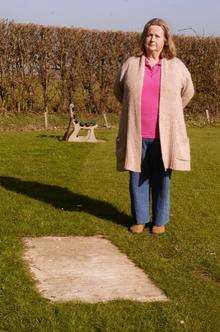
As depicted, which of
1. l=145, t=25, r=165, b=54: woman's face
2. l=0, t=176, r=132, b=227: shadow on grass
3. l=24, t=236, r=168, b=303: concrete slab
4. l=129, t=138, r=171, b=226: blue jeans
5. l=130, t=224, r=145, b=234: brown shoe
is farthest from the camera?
l=0, t=176, r=132, b=227: shadow on grass

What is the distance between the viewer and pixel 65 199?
804cm

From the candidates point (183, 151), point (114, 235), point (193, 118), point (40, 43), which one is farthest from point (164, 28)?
point (193, 118)

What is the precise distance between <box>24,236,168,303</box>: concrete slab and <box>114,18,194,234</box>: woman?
91 cm

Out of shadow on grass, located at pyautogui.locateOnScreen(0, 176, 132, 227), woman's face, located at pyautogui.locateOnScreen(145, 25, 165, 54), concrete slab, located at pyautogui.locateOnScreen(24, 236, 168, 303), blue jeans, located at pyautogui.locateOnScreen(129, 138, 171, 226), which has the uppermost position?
woman's face, located at pyautogui.locateOnScreen(145, 25, 165, 54)

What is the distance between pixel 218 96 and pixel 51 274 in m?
20.1

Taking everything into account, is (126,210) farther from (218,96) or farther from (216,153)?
(218,96)

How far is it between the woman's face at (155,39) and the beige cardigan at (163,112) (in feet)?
0.43

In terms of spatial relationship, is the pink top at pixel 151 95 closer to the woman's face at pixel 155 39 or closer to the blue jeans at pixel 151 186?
the woman's face at pixel 155 39

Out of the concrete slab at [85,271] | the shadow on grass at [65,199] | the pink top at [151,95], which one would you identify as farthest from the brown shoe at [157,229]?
the pink top at [151,95]

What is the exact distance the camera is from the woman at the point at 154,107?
618cm

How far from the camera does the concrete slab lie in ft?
15.5

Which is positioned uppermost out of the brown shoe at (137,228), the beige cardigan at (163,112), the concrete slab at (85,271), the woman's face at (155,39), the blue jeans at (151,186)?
the woman's face at (155,39)

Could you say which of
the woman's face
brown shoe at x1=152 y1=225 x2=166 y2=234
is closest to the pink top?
the woman's face

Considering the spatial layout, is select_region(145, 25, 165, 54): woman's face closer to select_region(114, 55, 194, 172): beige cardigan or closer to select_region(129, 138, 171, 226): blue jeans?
select_region(114, 55, 194, 172): beige cardigan
